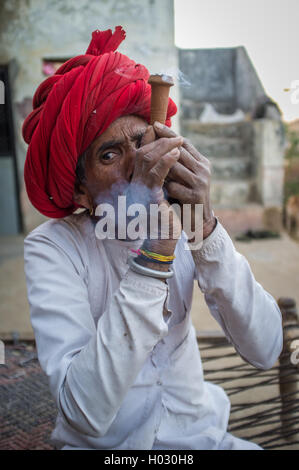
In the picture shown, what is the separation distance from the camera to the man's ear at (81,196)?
138cm

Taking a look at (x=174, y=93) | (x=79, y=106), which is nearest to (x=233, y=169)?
(x=174, y=93)

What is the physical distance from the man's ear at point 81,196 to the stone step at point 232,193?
246 inches

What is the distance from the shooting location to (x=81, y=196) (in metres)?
1.40

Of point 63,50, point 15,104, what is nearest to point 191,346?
point 63,50

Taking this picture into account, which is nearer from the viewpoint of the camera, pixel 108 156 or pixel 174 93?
pixel 108 156

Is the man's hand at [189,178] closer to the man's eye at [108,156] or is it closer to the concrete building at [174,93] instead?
the man's eye at [108,156]

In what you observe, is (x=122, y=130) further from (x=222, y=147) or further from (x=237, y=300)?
(x=222, y=147)

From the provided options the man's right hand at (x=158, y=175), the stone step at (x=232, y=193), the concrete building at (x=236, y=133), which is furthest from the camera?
the stone step at (x=232, y=193)

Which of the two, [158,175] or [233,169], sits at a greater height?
[158,175]

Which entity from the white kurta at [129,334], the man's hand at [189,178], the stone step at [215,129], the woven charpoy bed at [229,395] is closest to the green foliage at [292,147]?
the stone step at [215,129]

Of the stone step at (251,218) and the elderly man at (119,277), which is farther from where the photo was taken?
the stone step at (251,218)

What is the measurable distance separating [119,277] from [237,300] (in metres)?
0.40

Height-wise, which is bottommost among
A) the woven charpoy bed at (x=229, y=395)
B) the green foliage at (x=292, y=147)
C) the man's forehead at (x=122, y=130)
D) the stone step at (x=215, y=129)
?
the woven charpoy bed at (x=229, y=395)
